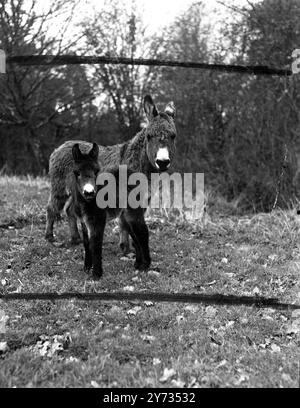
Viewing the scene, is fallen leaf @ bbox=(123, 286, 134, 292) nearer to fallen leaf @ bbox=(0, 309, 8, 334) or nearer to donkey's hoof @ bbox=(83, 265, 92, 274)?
donkey's hoof @ bbox=(83, 265, 92, 274)

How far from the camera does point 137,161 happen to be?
23.4 feet

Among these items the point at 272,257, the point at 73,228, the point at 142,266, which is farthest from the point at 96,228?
the point at 272,257

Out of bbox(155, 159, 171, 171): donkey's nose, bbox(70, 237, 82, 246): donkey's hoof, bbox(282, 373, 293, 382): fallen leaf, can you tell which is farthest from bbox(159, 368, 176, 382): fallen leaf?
bbox(70, 237, 82, 246): donkey's hoof

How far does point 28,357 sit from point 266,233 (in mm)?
5533

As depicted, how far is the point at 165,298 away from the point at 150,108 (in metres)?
2.55

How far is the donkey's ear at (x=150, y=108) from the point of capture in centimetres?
680

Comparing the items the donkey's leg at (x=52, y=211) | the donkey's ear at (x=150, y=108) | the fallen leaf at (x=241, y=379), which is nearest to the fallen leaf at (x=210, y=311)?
the fallen leaf at (x=241, y=379)

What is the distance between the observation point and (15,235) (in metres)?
8.51

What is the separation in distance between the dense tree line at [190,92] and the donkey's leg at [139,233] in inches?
155

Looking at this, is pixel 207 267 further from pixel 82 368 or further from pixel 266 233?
pixel 82 368

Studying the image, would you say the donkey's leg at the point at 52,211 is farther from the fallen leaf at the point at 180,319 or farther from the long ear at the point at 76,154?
the fallen leaf at the point at 180,319

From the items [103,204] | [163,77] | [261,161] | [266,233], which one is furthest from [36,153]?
[103,204]

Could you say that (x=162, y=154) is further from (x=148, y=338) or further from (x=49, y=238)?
(x=49, y=238)

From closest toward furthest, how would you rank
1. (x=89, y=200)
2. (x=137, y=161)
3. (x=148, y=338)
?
(x=148, y=338), (x=89, y=200), (x=137, y=161)
